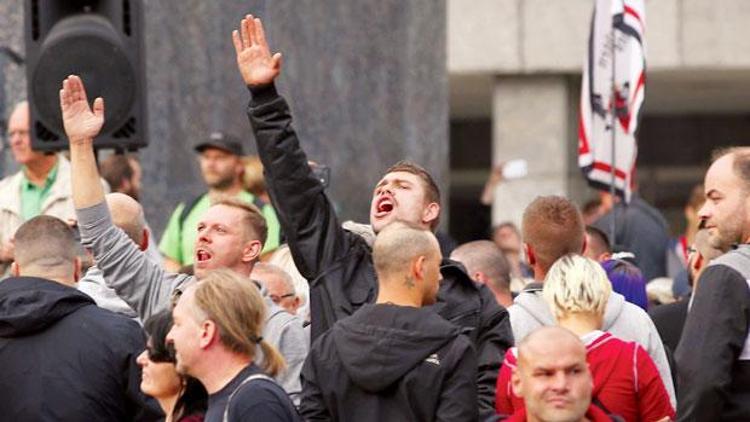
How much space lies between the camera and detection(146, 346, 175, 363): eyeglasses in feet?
25.8

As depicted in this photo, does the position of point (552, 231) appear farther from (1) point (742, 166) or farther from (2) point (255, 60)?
(2) point (255, 60)

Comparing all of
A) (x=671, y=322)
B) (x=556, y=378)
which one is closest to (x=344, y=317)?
(x=556, y=378)

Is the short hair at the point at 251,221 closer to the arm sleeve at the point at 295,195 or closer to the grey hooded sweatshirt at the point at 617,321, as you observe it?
the arm sleeve at the point at 295,195

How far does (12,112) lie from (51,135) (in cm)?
227

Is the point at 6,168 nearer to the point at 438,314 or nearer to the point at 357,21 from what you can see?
the point at 357,21

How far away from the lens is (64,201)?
42.5 feet

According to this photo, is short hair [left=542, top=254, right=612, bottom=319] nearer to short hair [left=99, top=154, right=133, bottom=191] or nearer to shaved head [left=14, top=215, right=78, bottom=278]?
shaved head [left=14, top=215, right=78, bottom=278]

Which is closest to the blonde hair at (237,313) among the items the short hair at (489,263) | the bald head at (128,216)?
the bald head at (128,216)

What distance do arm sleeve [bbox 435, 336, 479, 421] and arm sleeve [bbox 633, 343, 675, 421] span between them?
0.59 m

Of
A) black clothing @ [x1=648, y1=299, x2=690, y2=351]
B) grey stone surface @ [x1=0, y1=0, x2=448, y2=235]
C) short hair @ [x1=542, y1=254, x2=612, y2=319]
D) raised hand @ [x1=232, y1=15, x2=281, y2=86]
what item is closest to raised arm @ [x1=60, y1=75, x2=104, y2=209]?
raised hand @ [x1=232, y1=15, x2=281, y2=86]

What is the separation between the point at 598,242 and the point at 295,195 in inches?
124

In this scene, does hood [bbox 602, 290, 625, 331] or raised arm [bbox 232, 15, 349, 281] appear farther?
raised arm [bbox 232, 15, 349, 281]

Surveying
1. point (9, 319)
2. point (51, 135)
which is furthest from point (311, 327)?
point (51, 135)

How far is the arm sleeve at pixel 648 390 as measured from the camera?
8148 millimetres
